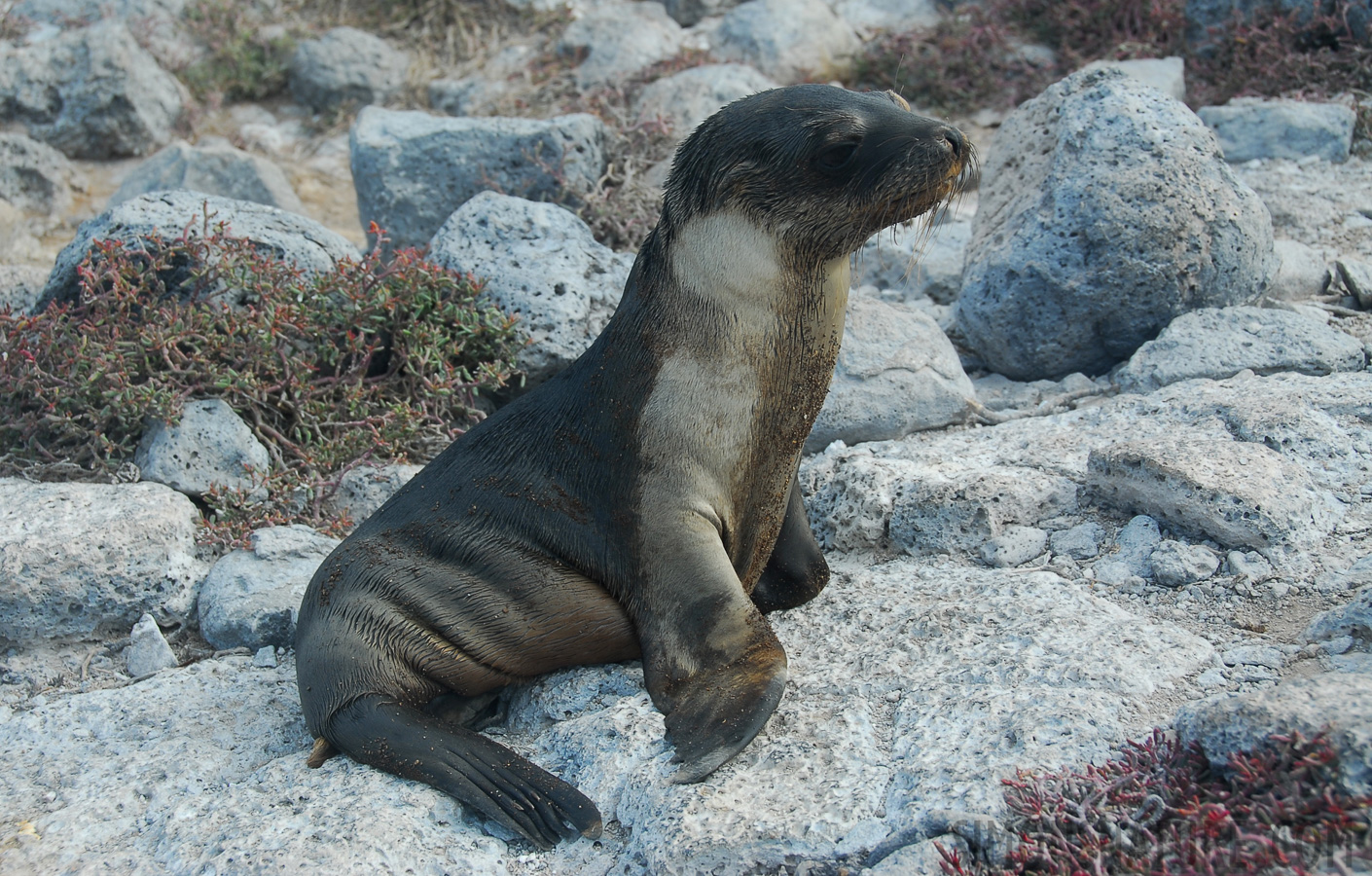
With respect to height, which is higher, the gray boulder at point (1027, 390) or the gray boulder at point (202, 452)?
the gray boulder at point (1027, 390)

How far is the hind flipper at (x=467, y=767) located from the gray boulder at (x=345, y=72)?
9.67 metres

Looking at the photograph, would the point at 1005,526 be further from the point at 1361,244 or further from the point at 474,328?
the point at 1361,244

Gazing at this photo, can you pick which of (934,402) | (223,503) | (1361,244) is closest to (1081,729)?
(934,402)

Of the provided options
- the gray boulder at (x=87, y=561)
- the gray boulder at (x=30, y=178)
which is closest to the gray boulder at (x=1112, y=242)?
the gray boulder at (x=87, y=561)

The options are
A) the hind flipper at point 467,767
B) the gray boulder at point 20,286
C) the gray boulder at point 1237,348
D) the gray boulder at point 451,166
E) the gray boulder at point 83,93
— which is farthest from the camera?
the gray boulder at point 83,93

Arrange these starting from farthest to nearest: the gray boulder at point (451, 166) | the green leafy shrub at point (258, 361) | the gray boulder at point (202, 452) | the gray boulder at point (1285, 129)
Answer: the gray boulder at point (1285, 129) → the gray boulder at point (451, 166) → the green leafy shrub at point (258, 361) → the gray boulder at point (202, 452)

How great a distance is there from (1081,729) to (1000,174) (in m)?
4.38

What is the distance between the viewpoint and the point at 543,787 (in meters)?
3.18

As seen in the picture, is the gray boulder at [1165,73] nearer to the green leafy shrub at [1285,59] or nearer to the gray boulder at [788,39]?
the green leafy shrub at [1285,59]

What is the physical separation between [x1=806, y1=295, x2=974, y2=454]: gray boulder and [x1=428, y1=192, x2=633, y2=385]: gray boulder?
1.35 meters

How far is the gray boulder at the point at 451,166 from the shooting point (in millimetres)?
7727

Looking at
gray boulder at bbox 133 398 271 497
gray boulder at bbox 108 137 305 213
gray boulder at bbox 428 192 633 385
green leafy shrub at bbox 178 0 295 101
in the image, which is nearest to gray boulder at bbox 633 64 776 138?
gray boulder at bbox 428 192 633 385

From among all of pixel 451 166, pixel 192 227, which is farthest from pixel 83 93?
pixel 192 227

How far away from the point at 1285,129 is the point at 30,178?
10.4m
